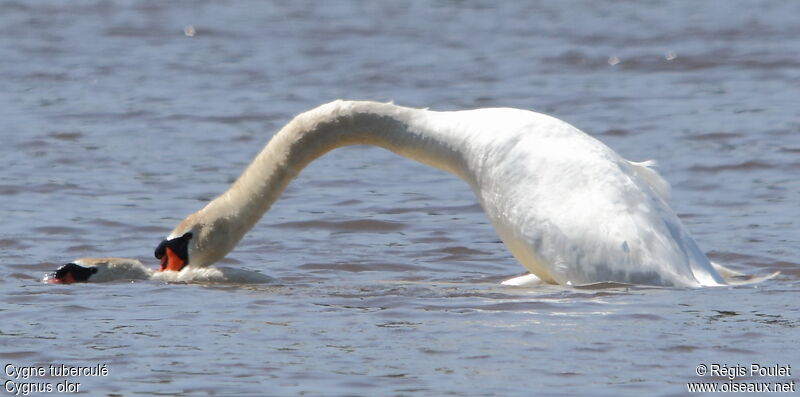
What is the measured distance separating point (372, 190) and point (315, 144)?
3759 millimetres

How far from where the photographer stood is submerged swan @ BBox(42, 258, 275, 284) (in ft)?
32.8

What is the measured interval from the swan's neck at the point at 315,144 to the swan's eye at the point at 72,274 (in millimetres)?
701

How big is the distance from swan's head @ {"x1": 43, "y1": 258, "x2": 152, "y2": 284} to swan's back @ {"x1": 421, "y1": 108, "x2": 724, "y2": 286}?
1945 mm

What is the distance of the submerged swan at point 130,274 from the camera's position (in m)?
10.0

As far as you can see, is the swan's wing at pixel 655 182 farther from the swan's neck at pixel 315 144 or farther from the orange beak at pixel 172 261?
the orange beak at pixel 172 261

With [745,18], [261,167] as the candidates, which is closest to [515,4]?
[745,18]

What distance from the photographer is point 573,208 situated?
925cm

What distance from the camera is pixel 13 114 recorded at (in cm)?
1723

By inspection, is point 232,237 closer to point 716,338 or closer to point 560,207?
point 560,207

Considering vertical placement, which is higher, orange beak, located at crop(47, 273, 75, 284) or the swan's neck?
the swan's neck

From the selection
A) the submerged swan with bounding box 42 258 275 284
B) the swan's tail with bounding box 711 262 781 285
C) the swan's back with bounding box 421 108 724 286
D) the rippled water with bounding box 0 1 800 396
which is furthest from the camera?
the submerged swan with bounding box 42 258 275 284

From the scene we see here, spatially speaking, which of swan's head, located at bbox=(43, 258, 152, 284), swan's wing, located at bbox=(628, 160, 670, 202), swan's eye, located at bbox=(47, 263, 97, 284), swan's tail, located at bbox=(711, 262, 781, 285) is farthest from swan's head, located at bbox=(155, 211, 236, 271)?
swan's tail, located at bbox=(711, 262, 781, 285)

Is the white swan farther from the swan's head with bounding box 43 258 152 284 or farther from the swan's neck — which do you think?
the swan's head with bounding box 43 258 152 284

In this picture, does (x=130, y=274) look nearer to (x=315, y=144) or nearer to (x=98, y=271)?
(x=98, y=271)
